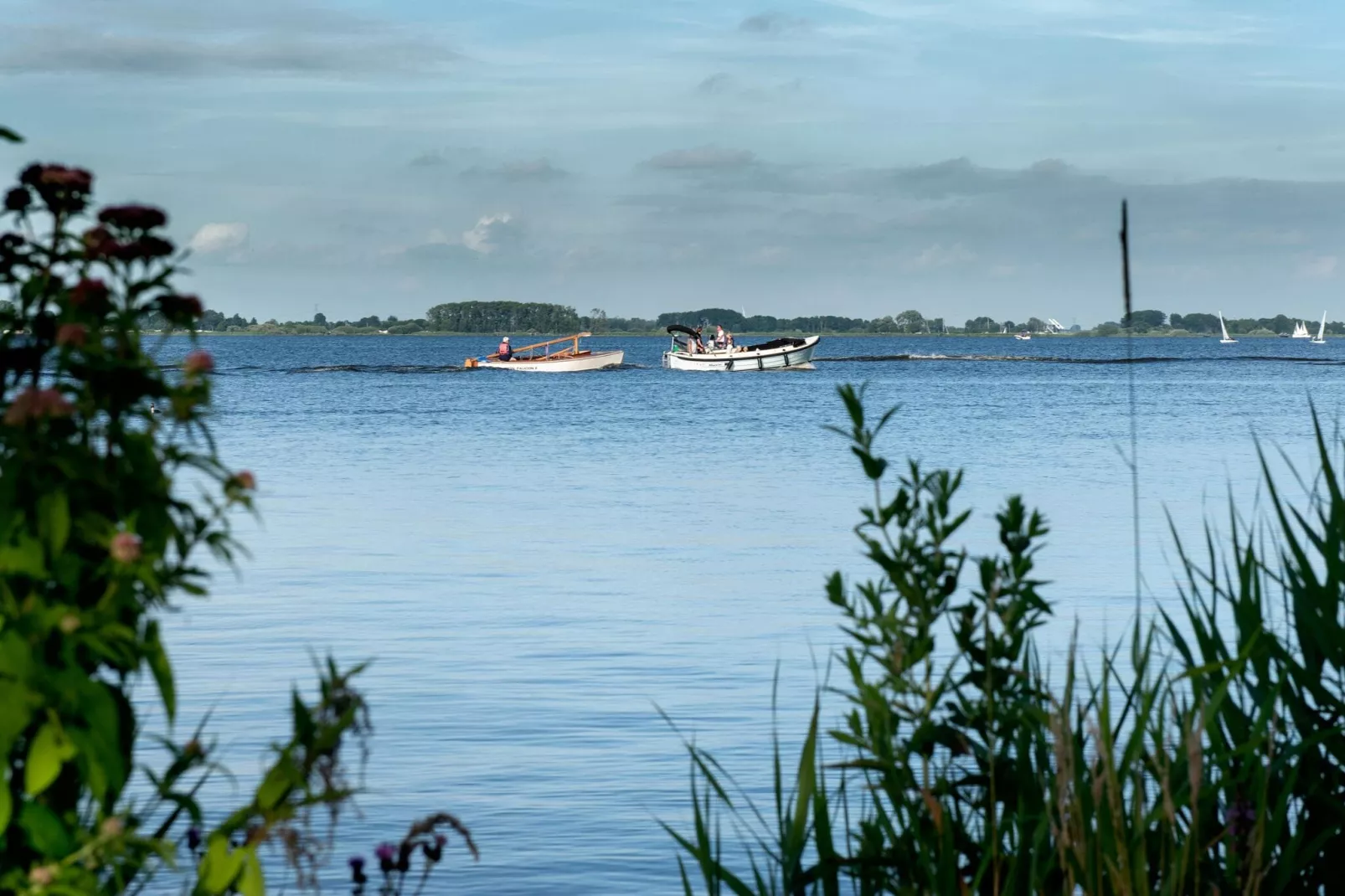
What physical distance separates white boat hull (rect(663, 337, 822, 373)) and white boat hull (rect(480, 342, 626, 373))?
206 inches

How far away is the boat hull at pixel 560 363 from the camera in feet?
342

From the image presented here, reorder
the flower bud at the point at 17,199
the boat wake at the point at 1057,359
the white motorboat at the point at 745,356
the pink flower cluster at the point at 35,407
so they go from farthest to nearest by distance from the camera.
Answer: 1. the boat wake at the point at 1057,359
2. the white motorboat at the point at 745,356
3. the flower bud at the point at 17,199
4. the pink flower cluster at the point at 35,407

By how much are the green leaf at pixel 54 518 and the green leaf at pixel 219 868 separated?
60 centimetres

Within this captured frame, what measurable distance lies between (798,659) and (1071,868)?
29.8 feet

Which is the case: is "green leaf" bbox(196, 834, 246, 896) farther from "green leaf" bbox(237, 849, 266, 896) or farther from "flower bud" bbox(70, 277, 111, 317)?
"flower bud" bbox(70, 277, 111, 317)

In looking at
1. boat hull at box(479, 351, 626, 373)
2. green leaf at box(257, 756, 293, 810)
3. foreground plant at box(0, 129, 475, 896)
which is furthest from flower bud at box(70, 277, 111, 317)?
boat hull at box(479, 351, 626, 373)

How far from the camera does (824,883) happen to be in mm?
3982

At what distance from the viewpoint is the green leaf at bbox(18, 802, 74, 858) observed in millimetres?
2854

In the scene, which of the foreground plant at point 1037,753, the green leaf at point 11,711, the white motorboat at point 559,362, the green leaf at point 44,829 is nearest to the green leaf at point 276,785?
the green leaf at point 44,829

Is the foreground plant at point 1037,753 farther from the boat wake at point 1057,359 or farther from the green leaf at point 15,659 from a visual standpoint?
the boat wake at point 1057,359

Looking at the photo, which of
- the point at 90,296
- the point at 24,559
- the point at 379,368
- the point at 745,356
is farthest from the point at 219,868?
the point at 379,368

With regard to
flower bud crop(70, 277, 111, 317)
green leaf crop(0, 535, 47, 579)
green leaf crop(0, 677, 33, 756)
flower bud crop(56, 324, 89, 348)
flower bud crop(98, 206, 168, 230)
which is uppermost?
flower bud crop(98, 206, 168, 230)

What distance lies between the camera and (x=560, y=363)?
104 meters

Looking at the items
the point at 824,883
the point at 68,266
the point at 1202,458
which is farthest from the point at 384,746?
the point at 1202,458
